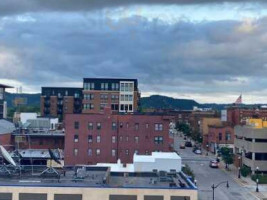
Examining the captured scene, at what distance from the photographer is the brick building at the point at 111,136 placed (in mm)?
94688

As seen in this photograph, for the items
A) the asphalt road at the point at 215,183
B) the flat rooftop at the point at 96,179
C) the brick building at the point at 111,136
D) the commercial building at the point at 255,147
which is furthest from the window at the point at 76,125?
the commercial building at the point at 255,147

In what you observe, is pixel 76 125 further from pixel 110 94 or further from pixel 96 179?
pixel 110 94

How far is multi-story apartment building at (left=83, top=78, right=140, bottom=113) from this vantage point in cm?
14962

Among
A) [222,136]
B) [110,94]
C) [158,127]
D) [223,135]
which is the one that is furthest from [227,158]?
[110,94]

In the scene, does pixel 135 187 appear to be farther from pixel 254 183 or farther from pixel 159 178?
pixel 254 183

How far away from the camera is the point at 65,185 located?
1987 inches

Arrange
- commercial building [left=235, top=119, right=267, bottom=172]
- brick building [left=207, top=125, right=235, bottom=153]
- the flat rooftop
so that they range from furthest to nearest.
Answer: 1. brick building [left=207, top=125, right=235, bottom=153]
2. commercial building [left=235, top=119, right=267, bottom=172]
3. the flat rooftop

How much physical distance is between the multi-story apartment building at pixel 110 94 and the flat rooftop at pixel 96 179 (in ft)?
280

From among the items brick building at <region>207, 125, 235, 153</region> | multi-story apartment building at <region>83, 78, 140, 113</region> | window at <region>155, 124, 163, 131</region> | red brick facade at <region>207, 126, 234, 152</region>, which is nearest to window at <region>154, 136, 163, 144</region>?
window at <region>155, 124, 163, 131</region>

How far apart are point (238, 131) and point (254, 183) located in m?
23.9

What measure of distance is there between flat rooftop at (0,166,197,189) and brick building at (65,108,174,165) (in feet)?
99.2

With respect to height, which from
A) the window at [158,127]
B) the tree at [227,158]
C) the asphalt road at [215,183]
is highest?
the window at [158,127]

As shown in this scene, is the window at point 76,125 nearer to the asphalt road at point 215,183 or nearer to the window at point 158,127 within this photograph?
the window at point 158,127

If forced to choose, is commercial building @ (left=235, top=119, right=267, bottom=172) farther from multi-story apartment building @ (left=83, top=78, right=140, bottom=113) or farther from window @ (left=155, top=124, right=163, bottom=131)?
multi-story apartment building @ (left=83, top=78, right=140, bottom=113)
